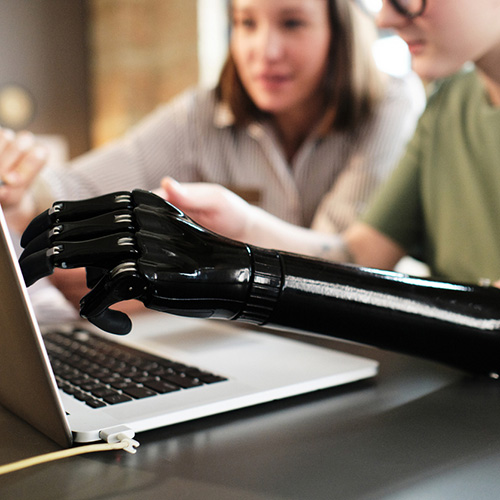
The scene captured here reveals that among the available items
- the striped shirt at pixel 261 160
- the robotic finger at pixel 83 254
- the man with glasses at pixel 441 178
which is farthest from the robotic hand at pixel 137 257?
the striped shirt at pixel 261 160

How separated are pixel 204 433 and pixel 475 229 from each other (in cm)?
74

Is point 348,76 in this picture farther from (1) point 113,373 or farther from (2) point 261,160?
(1) point 113,373

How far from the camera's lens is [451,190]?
1084mm

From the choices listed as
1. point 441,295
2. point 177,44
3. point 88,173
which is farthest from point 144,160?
point 177,44

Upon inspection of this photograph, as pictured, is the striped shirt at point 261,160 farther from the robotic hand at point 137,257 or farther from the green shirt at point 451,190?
the robotic hand at point 137,257

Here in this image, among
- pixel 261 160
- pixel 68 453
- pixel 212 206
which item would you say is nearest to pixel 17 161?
pixel 212 206

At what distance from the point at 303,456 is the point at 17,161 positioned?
0.62 meters

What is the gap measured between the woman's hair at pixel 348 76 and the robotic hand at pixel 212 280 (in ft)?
3.26

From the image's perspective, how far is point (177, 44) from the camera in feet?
10.8

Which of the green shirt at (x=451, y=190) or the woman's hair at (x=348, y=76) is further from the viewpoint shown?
the woman's hair at (x=348, y=76)

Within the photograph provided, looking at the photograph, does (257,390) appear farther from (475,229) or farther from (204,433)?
(475,229)

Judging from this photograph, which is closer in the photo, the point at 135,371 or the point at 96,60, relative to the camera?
the point at 135,371

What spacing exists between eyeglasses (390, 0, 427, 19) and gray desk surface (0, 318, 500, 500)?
0.53 m

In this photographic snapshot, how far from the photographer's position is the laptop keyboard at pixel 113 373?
1.59ft
